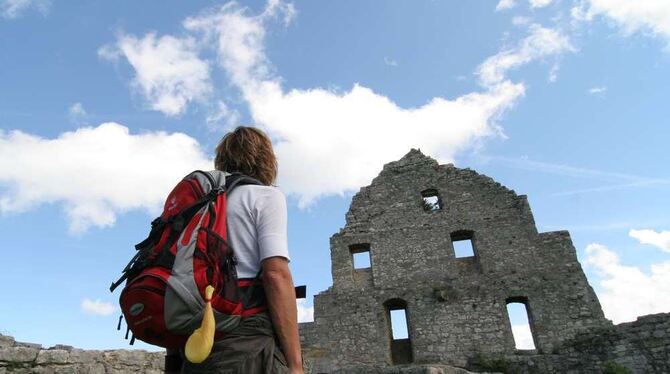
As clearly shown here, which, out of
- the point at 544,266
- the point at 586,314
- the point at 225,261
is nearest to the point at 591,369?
the point at 586,314

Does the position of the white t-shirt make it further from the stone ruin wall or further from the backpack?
the stone ruin wall

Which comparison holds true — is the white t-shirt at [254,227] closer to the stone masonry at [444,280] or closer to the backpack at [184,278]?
the backpack at [184,278]

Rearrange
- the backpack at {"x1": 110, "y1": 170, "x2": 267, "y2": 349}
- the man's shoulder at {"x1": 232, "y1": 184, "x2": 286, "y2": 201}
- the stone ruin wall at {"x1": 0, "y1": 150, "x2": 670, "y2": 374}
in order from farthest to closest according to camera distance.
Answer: the stone ruin wall at {"x1": 0, "y1": 150, "x2": 670, "y2": 374}, the man's shoulder at {"x1": 232, "y1": 184, "x2": 286, "y2": 201}, the backpack at {"x1": 110, "y1": 170, "x2": 267, "y2": 349}

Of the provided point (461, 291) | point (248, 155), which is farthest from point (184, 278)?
point (461, 291)

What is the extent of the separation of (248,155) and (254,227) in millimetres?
502

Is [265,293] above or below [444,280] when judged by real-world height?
below

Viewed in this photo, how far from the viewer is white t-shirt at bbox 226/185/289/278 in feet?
6.79

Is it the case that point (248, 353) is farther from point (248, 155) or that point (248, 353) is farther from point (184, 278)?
point (248, 155)

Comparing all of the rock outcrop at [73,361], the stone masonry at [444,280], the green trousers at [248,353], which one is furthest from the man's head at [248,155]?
the stone masonry at [444,280]

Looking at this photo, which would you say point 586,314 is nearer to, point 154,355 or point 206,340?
point 154,355

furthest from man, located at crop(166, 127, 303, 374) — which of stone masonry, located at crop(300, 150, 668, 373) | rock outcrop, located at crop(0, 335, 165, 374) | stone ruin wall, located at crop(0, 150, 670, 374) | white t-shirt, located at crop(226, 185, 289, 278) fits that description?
stone masonry, located at crop(300, 150, 668, 373)

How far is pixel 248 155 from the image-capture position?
248cm

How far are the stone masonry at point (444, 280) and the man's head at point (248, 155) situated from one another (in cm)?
1173

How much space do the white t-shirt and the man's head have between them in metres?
0.26
